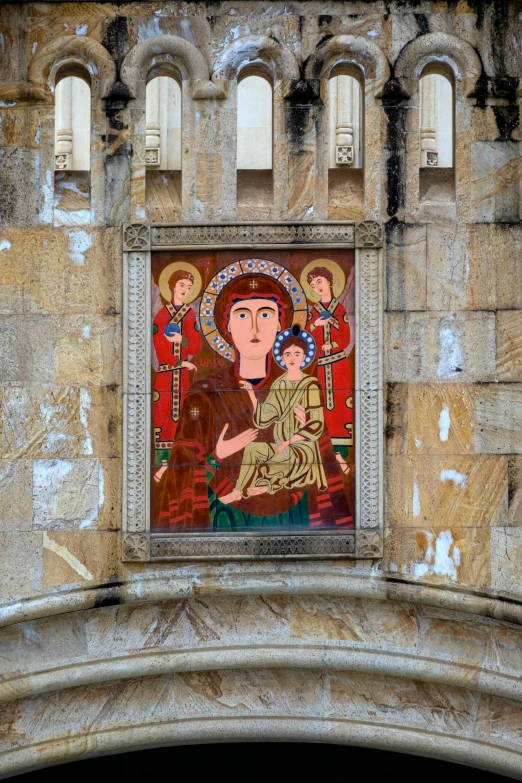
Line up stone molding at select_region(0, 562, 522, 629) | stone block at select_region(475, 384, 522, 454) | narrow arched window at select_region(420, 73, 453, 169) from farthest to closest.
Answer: narrow arched window at select_region(420, 73, 453, 169) < stone block at select_region(475, 384, 522, 454) < stone molding at select_region(0, 562, 522, 629)

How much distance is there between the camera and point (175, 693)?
8.34 meters

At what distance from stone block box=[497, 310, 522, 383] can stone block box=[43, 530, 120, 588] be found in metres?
2.66

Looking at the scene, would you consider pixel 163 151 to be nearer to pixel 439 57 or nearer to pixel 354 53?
pixel 354 53

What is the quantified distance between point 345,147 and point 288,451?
4018mm

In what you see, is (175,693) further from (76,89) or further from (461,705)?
(76,89)

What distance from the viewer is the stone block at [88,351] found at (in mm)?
8266

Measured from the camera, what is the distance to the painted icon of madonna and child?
8.21 metres

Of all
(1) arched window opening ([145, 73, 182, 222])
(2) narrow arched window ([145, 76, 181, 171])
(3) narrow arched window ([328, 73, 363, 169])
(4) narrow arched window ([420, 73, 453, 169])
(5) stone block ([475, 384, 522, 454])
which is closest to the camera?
(5) stone block ([475, 384, 522, 454])

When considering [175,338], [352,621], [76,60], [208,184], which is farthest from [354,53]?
[352,621]

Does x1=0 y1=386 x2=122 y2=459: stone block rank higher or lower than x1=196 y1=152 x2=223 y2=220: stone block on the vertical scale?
lower

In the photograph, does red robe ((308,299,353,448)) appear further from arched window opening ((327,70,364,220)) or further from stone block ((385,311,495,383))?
arched window opening ((327,70,364,220))

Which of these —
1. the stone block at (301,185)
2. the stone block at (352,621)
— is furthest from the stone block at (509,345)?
the stone block at (352,621)

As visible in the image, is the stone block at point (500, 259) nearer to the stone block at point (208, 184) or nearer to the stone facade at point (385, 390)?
the stone facade at point (385, 390)

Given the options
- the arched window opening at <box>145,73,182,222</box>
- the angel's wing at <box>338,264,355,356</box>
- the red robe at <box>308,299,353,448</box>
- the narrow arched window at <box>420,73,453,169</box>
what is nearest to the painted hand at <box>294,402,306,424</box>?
the red robe at <box>308,299,353,448</box>
